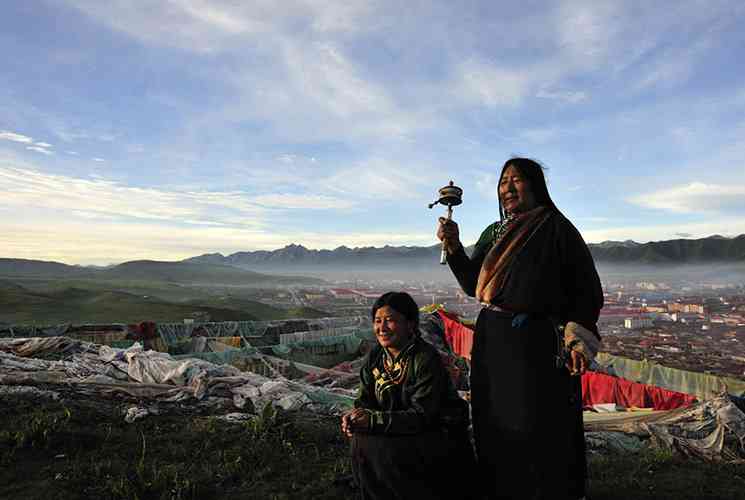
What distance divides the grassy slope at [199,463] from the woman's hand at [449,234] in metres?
1.86

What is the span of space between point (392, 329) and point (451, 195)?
85 cm

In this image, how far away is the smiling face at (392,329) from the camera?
8.83 ft

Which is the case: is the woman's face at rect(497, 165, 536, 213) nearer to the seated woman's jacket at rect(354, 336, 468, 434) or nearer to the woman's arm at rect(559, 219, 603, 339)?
the woman's arm at rect(559, 219, 603, 339)

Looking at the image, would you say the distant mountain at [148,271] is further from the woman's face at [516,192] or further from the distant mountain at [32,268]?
the woman's face at [516,192]

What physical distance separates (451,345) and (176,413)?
32.8ft

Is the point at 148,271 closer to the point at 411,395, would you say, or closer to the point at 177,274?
the point at 177,274

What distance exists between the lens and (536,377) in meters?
2.25

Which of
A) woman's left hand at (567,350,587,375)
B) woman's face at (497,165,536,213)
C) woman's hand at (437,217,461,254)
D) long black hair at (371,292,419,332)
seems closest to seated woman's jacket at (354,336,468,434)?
long black hair at (371,292,419,332)

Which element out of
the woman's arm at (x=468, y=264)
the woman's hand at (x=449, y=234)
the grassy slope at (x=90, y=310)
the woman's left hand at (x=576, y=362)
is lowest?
the grassy slope at (x=90, y=310)

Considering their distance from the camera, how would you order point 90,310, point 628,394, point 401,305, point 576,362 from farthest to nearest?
point 90,310, point 628,394, point 401,305, point 576,362

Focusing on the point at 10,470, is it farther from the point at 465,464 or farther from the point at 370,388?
the point at 465,464

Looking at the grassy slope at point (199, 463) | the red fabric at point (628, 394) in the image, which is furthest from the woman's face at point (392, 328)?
the red fabric at point (628, 394)

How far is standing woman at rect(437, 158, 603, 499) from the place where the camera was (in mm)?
2234

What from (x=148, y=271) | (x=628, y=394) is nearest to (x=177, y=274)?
(x=148, y=271)
